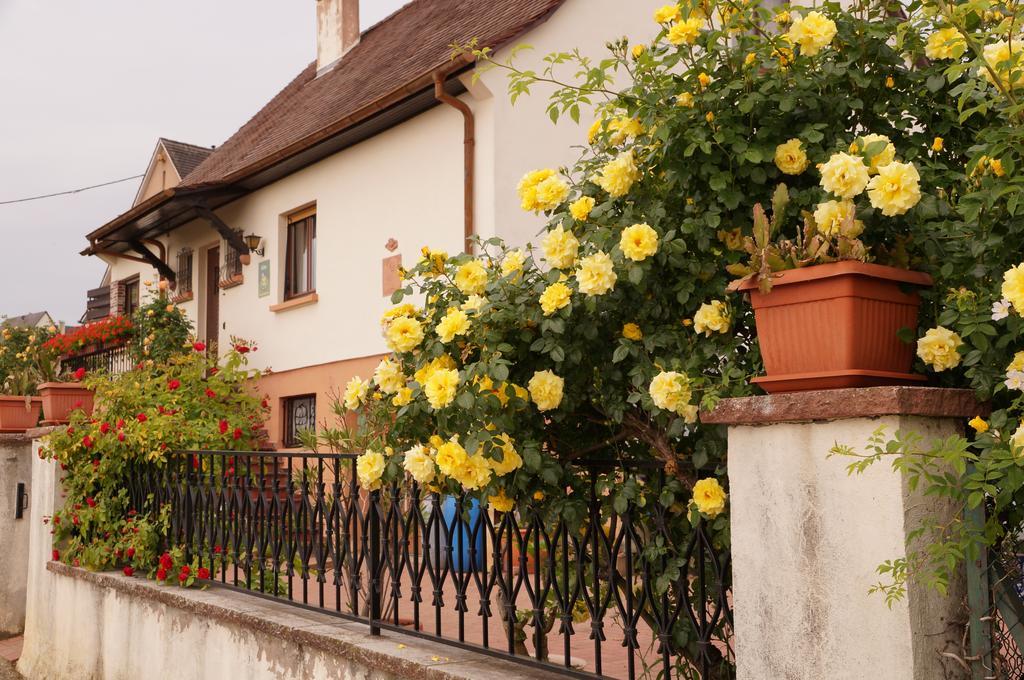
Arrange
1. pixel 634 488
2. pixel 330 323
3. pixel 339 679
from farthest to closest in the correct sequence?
pixel 330 323
pixel 339 679
pixel 634 488

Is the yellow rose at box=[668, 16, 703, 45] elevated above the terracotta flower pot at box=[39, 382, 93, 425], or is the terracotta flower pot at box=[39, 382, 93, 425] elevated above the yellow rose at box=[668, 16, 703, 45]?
the yellow rose at box=[668, 16, 703, 45]

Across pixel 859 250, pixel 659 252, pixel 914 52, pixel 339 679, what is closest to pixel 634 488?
A: pixel 659 252

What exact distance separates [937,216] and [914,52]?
67 cm

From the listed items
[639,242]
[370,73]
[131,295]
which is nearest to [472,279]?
[639,242]

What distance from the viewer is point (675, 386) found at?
297 cm

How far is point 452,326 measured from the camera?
338 cm

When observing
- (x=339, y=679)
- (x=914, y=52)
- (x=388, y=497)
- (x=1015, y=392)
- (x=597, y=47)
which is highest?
(x=597, y=47)

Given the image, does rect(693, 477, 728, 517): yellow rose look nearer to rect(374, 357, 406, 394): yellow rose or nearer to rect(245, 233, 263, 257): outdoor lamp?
rect(374, 357, 406, 394): yellow rose

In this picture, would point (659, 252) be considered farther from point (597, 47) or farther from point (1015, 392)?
point (597, 47)

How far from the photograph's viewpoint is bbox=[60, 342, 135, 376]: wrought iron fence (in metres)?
16.1

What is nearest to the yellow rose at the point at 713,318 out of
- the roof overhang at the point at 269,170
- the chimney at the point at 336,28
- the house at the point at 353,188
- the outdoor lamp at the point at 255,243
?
the house at the point at 353,188

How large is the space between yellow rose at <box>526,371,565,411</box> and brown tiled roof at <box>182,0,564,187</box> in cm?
735

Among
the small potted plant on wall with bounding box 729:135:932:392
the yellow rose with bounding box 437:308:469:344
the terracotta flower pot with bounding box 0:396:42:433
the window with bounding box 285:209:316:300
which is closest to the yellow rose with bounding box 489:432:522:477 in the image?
the yellow rose with bounding box 437:308:469:344

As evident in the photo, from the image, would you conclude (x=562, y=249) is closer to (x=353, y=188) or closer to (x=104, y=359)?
(x=353, y=188)
